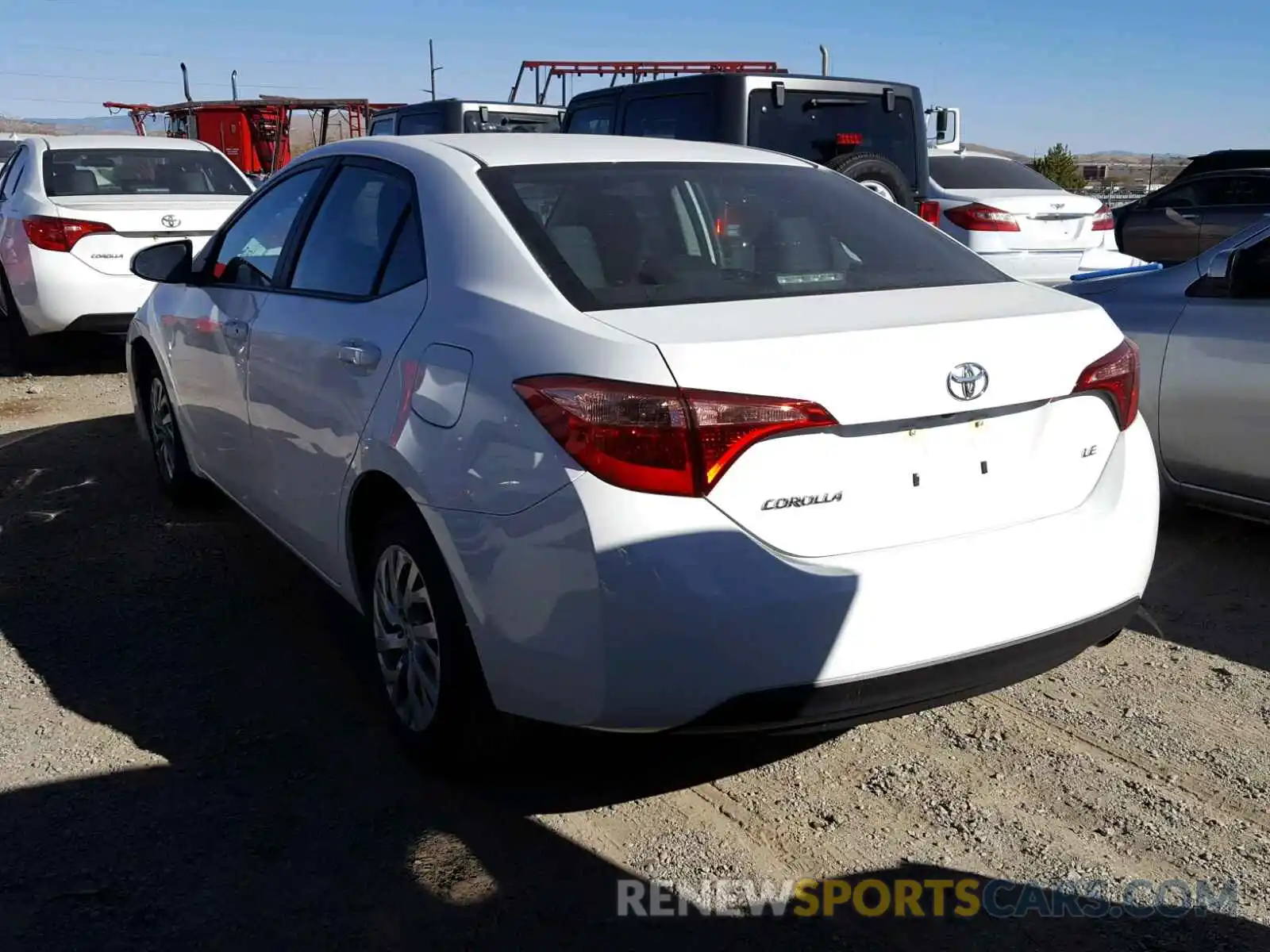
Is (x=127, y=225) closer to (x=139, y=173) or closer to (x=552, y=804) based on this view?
(x=139, y=173)

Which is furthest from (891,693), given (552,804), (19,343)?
(19,343)

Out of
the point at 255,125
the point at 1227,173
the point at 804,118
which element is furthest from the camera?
the point at 255,125

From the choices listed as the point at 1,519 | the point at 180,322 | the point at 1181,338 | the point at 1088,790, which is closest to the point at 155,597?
the point at 180,322

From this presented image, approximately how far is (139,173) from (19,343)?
1.72 m

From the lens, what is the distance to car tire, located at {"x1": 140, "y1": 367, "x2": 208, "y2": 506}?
5.39 metres

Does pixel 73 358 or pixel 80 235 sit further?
pixel 73 358

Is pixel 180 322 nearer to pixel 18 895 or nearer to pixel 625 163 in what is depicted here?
pixel 625 163

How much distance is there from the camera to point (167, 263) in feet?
15.8

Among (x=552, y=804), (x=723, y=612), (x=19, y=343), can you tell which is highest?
(x=723, y=612)

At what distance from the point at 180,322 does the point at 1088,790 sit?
11.8 ft

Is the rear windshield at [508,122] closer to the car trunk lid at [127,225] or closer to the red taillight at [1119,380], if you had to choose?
the car trunk lid at [127,225]

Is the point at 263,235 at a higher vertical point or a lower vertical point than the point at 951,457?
higher

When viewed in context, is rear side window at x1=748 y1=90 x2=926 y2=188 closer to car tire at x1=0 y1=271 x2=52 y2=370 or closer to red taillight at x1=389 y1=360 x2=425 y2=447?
car tire at x1=0 y1=271 x2=52 y2=370

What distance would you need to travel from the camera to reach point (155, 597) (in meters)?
4.64
